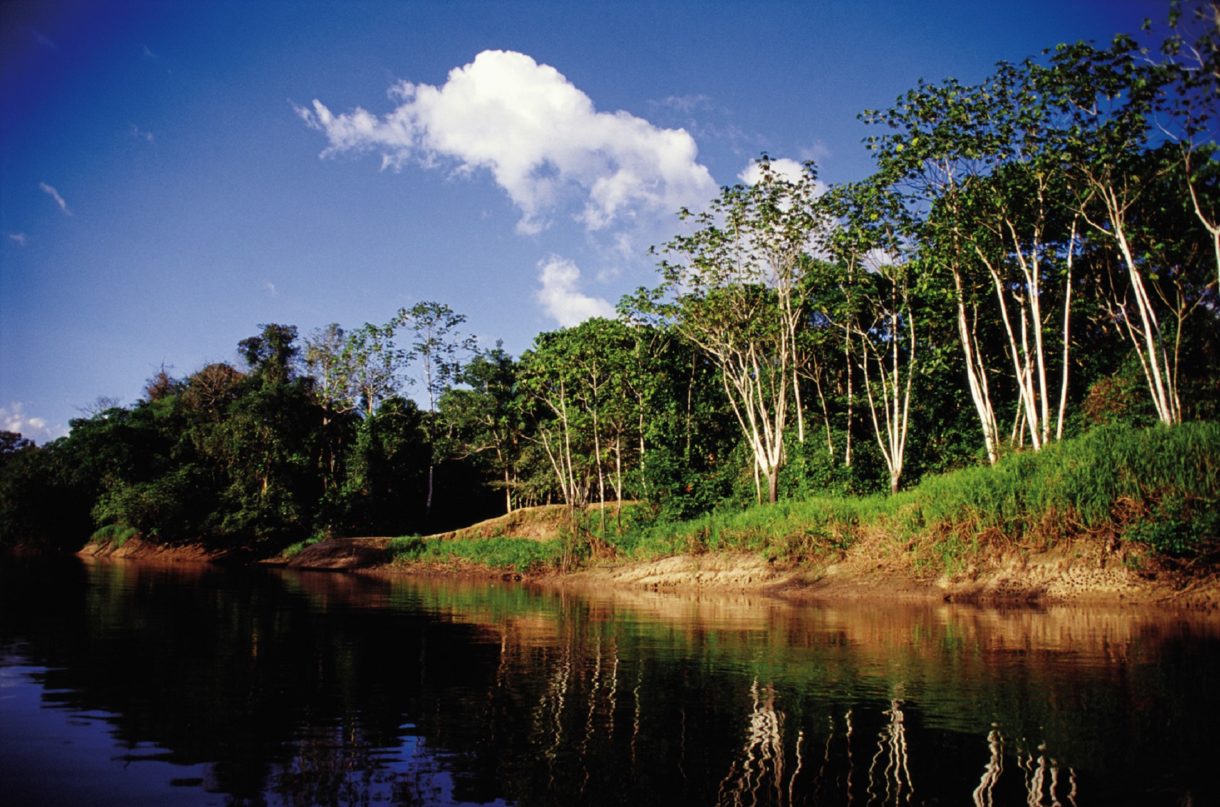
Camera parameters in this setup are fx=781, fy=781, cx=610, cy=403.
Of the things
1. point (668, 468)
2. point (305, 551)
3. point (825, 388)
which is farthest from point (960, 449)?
point (305, 551)

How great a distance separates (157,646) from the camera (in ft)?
35.4

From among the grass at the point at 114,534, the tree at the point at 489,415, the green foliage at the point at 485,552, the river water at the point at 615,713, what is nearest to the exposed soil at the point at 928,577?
the green foliage at the point at 485,552

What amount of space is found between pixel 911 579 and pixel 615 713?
14.2 meters

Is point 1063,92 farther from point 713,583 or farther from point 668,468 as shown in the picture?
point 668,468

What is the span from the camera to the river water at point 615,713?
520 cm

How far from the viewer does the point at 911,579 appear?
19.2 metres

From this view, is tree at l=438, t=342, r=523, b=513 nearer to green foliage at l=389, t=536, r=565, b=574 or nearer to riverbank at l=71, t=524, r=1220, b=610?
green foliage at l=389, t=536, r=565, b=574

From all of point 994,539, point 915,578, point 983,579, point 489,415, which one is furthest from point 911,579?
point 489,415

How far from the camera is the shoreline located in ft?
50.2

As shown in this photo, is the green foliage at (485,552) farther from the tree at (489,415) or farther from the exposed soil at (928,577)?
the tree at (489,415)

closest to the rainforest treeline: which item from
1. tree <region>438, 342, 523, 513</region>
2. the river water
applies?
tree <region>438, 342, 523, 513</region>

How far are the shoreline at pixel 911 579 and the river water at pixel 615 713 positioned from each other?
1.66 m

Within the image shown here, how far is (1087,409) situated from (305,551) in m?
35.4

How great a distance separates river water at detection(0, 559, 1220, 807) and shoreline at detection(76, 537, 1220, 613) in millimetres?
1658
